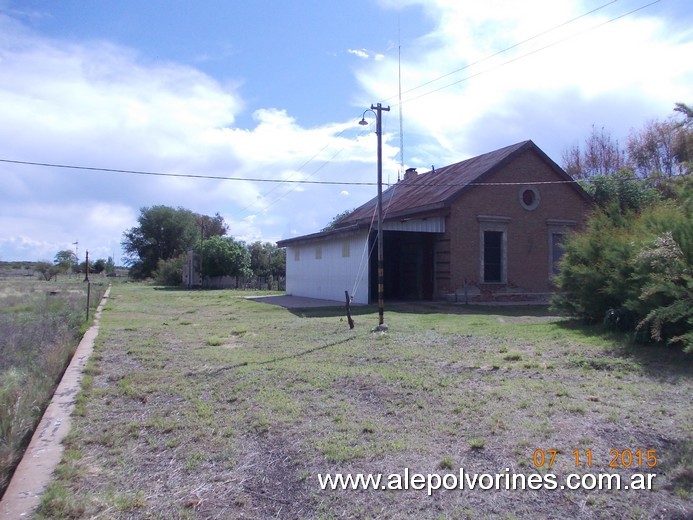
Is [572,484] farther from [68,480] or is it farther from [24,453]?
[24,453]

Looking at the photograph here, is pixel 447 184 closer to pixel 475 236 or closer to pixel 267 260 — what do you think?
pixel 475 236

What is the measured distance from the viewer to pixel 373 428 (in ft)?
18.2

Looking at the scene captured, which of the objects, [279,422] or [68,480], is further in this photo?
[279,422]

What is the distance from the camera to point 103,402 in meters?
6.98

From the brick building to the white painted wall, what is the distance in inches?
1.7

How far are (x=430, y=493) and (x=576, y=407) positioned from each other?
8.08 ft

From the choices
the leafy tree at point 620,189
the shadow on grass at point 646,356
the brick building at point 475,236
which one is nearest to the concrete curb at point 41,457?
the shadow on grass at point 646,356

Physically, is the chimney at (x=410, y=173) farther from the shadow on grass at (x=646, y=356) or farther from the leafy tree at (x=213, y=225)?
the leafy tree at (x=213, y=225)

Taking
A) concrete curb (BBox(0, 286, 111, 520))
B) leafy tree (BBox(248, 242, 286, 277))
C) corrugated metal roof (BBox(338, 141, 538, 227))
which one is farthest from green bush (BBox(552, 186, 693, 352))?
leafy tree (BBox(248, 242, 286, 277))

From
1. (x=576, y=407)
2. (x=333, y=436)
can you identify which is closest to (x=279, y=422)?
(x=333, y=436)

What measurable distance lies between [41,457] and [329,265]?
65.3ft
